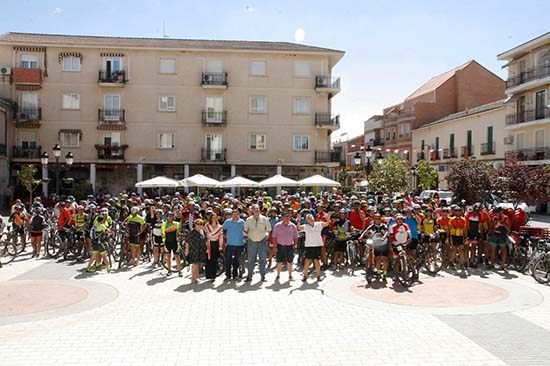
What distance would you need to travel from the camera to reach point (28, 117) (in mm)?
38344

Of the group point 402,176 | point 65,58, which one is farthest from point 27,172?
point 402,176

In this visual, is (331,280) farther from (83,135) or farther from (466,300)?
(83,135)

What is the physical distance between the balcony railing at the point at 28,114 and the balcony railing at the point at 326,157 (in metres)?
22.0

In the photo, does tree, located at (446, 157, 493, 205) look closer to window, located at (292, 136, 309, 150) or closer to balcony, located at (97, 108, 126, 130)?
window, located at (292, 136, 309, 150)

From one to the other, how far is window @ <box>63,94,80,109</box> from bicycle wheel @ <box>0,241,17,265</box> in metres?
25.6

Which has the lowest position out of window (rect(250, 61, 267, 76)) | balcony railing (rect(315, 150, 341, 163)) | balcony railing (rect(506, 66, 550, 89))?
balcony railing (rect(315, 150, 341, 163))

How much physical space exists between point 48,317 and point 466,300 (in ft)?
26.9

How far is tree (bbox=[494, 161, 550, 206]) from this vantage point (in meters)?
19.0

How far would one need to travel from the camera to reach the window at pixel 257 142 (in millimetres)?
40719

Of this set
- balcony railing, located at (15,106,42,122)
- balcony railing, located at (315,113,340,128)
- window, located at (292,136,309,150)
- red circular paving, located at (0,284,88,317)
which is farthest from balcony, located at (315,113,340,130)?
red circular paving, located at (0,284,88,317)

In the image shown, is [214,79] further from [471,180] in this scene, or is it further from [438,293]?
[438,293]

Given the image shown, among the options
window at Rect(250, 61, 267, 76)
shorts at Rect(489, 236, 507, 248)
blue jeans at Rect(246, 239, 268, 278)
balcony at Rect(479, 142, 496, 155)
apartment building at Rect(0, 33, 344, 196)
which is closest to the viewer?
blue jeans at Rect(246, 239, 268, 278)

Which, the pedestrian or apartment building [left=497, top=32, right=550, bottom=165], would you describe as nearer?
the pedestrian

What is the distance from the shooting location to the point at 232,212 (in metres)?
12.5
